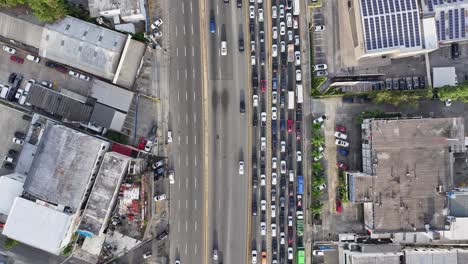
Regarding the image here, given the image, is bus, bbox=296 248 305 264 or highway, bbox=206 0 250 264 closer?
bus, bbox=296 248 305 264

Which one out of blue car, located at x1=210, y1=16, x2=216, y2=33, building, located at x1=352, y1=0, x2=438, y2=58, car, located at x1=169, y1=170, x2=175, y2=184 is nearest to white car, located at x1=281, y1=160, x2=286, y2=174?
car, located at x1=169, y1=170, x2=175, y2=184

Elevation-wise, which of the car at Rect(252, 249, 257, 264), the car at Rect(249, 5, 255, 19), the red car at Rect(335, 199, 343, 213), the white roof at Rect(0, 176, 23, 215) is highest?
the car at Rect(249, 5, 255, 19)

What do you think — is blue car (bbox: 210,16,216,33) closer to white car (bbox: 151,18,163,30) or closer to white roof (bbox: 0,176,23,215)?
white car (bbox: 151,18,163,30)

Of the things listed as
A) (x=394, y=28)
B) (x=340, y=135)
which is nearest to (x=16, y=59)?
(x=340, y=135)

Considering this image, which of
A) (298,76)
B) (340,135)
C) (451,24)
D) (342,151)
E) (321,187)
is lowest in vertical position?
(321,187)

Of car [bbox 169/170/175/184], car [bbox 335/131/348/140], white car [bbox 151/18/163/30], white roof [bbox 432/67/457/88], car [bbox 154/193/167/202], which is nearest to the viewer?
car [bbox 154/193/167/202]

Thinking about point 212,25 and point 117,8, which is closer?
point 117,8

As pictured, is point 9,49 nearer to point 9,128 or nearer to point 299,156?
point 9,128

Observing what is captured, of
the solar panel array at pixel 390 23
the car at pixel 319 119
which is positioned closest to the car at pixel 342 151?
the car at pixel 319 119
